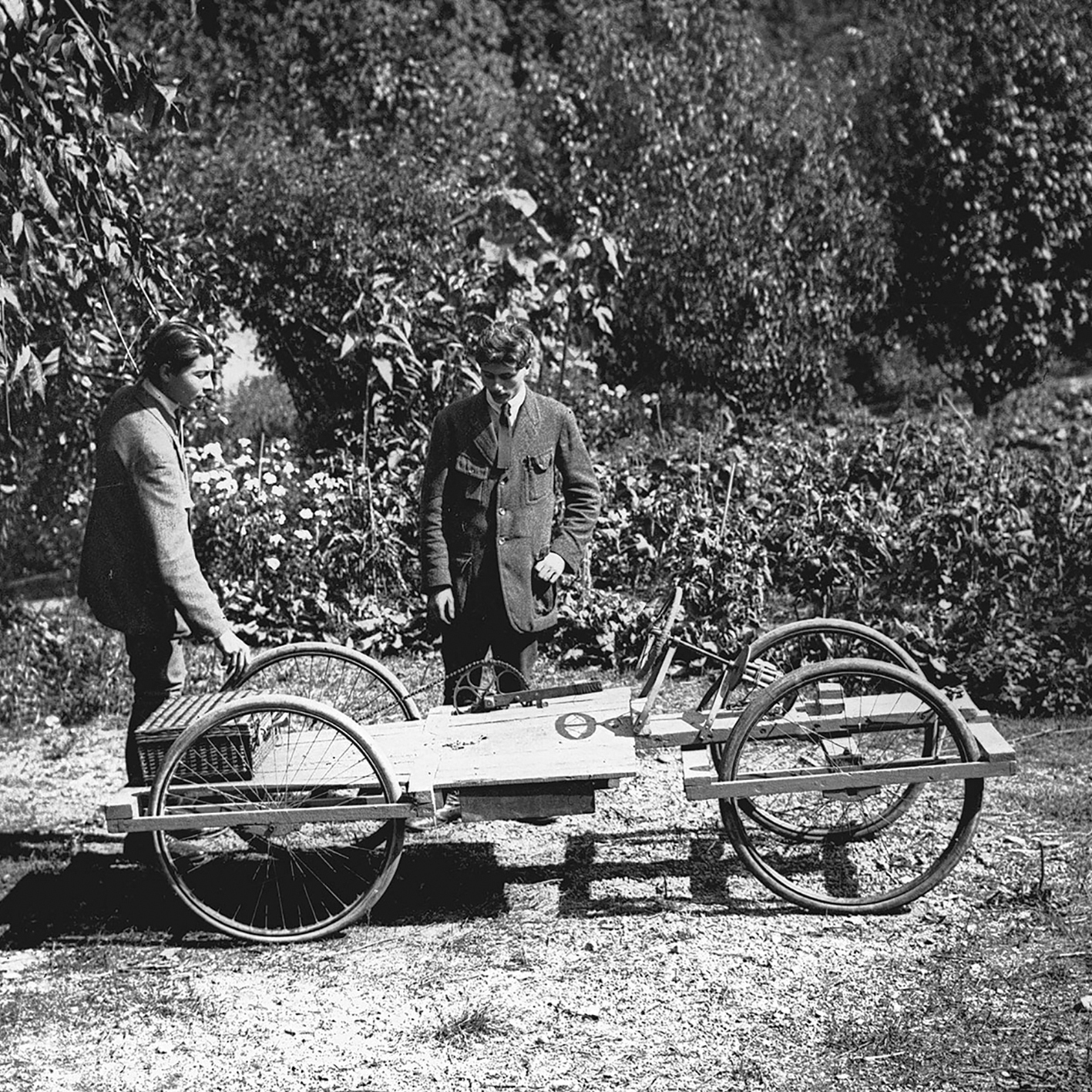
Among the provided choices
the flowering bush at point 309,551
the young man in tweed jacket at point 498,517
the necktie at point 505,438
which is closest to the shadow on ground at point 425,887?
the young man in tweed jacket at point 498,517

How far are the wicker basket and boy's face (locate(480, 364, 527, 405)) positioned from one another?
1.38 metres

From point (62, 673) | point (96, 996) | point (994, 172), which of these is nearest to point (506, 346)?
point (96, 996)

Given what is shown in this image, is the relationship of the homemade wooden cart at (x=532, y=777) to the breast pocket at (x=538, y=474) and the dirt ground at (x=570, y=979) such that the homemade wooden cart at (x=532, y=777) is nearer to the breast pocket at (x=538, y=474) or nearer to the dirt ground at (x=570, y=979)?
the dirt ground at (x=570, y=979)

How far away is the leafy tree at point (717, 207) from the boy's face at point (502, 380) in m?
6.42

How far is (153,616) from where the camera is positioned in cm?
454

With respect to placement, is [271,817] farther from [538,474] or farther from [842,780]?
[842,780]

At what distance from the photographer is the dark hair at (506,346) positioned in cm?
467

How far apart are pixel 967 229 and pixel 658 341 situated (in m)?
3.48

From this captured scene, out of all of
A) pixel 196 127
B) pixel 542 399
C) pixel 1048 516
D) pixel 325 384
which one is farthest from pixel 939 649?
pixel 196 127

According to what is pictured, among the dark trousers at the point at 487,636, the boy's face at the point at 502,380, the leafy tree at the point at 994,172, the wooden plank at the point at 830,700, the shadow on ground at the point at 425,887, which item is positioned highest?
the leafy tree at the point at 994,172

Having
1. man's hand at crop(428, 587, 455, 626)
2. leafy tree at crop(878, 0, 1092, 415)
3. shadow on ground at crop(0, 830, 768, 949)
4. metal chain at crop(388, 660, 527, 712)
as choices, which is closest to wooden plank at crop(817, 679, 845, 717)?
shadow on ground at crop(0, 830, 768, 949)

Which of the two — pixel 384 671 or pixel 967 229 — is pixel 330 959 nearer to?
pixel 384 671

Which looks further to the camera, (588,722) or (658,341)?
(658,341)

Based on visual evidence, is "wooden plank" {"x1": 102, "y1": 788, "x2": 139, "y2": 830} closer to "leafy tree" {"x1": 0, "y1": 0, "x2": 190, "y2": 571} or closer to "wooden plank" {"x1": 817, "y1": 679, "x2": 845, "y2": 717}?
"leafy tree" {"x1": 0, "y1": 0, "x2": 190, "y2": 571}
